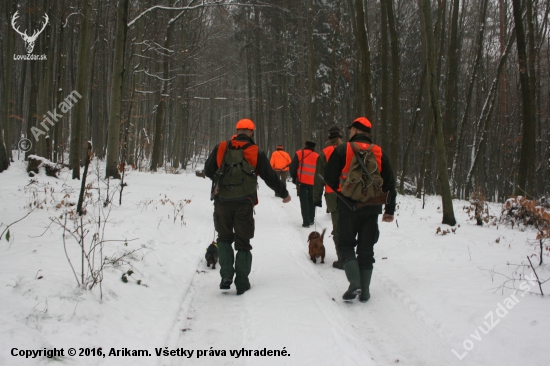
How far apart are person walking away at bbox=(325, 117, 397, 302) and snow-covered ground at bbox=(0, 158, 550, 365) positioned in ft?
1.06

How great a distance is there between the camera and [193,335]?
142 inches

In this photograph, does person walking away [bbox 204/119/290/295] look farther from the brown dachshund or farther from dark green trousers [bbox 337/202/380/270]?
the brown dachshund

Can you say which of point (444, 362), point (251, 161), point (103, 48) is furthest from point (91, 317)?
point (103, 48)

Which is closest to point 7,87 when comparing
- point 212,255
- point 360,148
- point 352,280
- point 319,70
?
point 212,255

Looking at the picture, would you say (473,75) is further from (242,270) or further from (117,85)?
(242,270)

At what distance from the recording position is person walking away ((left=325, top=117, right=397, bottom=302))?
4.50m

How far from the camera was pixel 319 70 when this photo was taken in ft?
86.0

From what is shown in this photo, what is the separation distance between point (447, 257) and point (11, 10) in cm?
1567

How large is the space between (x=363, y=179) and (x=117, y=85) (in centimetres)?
966

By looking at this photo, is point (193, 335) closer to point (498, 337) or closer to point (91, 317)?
point (91, 317)

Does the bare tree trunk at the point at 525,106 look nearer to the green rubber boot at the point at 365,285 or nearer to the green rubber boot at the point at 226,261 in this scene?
the green rubber boot at the point at 365,285

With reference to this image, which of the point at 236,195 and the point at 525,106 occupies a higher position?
the point at 525,106

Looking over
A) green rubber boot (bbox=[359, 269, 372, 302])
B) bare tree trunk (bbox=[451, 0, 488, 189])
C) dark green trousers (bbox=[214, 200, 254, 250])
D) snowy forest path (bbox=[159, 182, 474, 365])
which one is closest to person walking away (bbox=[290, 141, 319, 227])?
snowy forest path (bbox=[159, 182, 474, 365])

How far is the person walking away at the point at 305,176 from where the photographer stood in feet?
30.6
